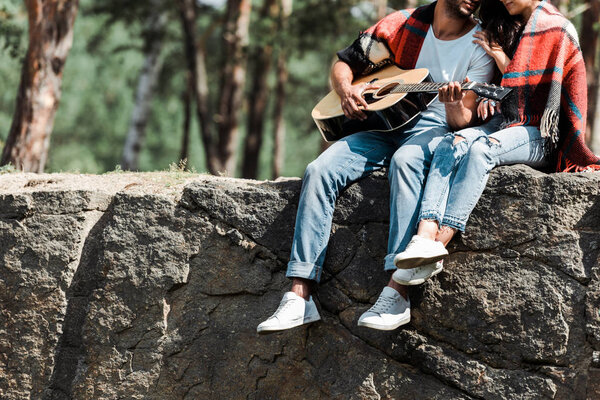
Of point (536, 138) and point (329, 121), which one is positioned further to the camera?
point (329, 121)

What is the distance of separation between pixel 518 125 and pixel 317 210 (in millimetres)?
1140

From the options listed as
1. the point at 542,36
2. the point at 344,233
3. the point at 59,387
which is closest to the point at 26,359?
the point at 59,387

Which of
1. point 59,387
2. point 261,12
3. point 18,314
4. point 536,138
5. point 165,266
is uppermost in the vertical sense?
point 261,12

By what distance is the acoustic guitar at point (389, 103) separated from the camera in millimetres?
3925

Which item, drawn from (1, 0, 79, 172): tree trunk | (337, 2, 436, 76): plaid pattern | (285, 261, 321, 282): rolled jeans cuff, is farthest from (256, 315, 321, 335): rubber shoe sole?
(1, 0, 79, 172): tree trunk

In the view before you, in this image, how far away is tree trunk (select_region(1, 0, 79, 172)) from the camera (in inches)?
268

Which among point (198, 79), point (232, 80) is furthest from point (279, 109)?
point (198, 79)

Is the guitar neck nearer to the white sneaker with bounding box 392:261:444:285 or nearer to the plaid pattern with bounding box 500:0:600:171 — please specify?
the plaid pattern with bounding box 500:0:600:171

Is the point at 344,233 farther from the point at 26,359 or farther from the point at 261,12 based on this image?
the point at 261,12

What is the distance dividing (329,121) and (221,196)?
0.77 m

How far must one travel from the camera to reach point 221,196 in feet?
13.6

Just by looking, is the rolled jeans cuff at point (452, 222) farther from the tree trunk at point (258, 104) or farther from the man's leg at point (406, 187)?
the tree trunk at point (258, 104)

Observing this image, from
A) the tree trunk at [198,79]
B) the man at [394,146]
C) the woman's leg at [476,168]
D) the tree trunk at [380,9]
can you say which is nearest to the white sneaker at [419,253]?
the man at [394,146]

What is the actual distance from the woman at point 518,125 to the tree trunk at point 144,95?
11.0 meters
